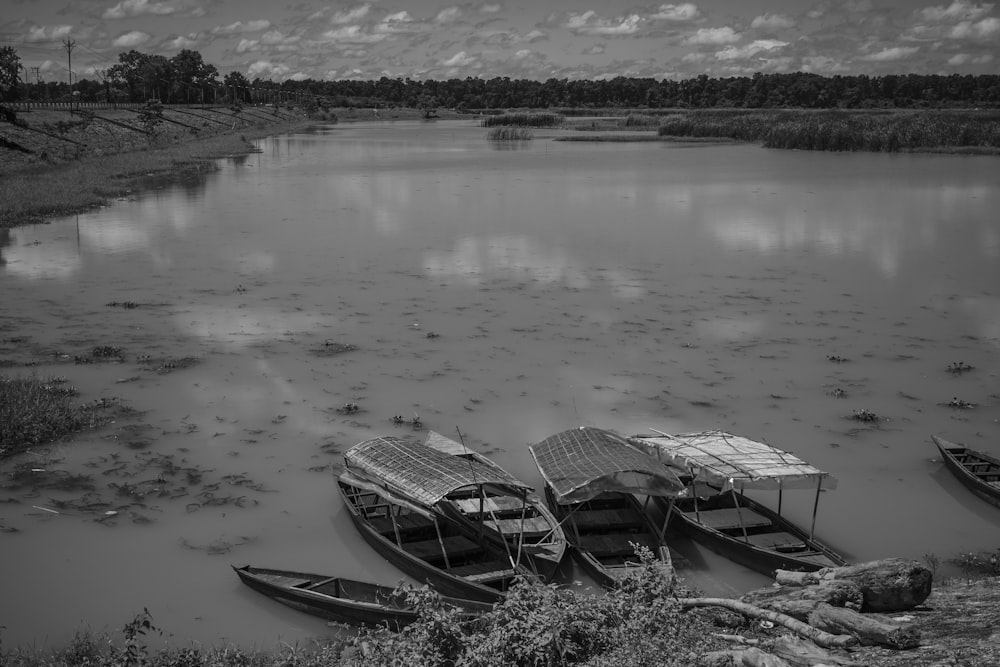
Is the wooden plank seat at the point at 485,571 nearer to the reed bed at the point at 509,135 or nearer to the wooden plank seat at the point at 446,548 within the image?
the wooden plank seat at the point at 446,548

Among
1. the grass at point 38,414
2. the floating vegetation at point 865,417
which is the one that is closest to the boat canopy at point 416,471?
the grass at point 38,414

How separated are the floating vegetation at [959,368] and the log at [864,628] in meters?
9.79

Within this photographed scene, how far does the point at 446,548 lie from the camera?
8922mm

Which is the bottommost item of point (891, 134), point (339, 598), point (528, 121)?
point (339, 598)

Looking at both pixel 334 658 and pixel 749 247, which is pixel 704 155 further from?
pixel 334 658

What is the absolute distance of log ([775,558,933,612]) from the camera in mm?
6789

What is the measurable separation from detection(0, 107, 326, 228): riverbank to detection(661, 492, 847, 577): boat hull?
26.4 metres

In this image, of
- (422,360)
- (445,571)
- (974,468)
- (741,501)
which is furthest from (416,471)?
(974,468)

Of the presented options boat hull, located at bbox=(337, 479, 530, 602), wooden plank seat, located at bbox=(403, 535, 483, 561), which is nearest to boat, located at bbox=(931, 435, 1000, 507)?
boat hull, located at bbox=(337, 479, 530, 602)

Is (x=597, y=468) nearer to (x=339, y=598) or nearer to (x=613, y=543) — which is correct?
(x=613, y=543)

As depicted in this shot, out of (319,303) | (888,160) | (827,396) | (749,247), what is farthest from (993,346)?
(888,160)

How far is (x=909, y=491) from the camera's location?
35.2 ft

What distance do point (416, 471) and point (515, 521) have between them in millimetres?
1312

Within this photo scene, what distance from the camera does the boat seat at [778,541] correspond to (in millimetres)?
9039
